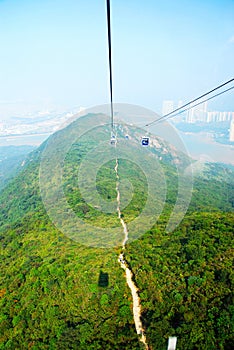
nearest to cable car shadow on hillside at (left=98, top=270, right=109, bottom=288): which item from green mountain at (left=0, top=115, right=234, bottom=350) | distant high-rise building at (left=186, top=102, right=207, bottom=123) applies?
green mountain at (left=0, top=115, right=234, bottom=350)

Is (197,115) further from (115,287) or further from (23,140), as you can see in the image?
(115,287)

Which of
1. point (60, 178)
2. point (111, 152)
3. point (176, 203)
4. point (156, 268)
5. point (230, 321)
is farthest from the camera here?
point (111, 152)

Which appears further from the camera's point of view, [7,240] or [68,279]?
[7,240]

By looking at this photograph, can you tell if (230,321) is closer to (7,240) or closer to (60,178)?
(7,240)

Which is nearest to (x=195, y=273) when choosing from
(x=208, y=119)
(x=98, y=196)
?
(x=98, y=196)

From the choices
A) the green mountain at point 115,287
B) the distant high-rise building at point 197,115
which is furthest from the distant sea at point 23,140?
the green mountain at point 115,287

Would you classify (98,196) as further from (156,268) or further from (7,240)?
(156,268)

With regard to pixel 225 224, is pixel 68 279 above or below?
below

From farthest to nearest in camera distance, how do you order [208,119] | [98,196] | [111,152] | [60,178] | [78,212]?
[208,119] → [111,152] → [60,178] → [98,196] → [78,212]

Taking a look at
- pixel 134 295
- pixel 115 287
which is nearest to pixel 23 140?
pixel 115 287
